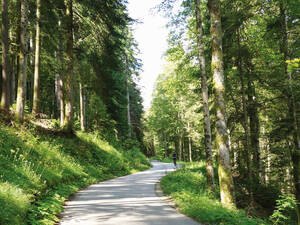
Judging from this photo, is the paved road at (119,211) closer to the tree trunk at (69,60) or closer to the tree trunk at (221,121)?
the tree trunk at (221,121)

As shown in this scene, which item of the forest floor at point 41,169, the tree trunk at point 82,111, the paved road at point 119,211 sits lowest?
the paved road at point 119,211

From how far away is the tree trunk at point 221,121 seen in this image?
6.74 meters

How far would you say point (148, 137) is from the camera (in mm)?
47281

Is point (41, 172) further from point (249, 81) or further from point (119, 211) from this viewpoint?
point (249, 81)

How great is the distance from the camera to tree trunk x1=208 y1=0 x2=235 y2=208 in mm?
6742

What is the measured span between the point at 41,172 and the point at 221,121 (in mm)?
6821

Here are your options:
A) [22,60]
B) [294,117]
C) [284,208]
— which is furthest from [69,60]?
[284,208]

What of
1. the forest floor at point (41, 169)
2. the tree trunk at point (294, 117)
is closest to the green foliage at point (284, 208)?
the tree trunk at point (294, 117)

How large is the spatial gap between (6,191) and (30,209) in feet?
2.36

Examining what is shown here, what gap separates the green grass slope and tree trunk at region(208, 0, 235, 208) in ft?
15.9

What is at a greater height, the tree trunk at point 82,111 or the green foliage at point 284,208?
the tree trunk at point 82,111

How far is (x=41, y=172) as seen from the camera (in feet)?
27.2

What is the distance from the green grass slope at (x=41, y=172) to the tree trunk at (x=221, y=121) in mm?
4852

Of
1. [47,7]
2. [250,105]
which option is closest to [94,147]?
[47,7]
